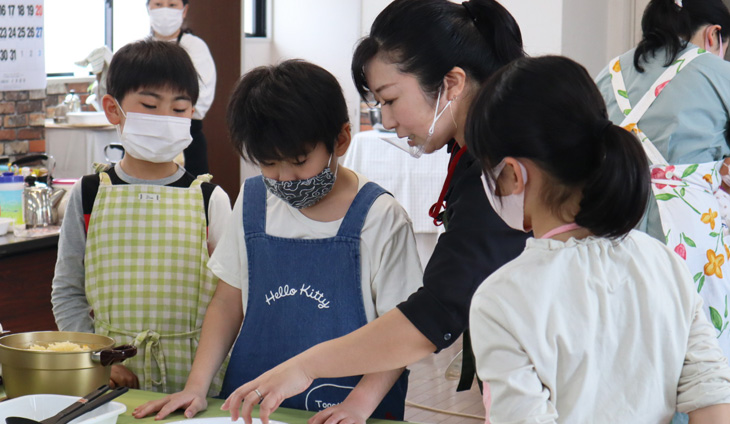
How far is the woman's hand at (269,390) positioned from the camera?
107 cm

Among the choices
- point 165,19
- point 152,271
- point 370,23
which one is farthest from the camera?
point 370,23

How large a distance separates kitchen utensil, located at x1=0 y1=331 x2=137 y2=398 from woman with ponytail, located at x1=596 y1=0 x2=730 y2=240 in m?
1.53

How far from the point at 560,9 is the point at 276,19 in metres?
2.56

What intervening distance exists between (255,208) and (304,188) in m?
0.14

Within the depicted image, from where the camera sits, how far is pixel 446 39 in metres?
1.24

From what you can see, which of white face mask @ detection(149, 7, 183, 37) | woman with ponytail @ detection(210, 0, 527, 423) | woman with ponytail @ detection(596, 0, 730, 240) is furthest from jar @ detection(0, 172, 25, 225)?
white face mask @ detection(149, 7, 183, 37)

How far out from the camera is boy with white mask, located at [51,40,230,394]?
1595mm

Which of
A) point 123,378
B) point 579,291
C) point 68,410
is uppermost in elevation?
point 579,291

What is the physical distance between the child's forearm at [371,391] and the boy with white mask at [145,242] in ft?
1.35

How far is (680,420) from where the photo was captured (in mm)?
2049

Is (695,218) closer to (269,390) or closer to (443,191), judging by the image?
(443,191)

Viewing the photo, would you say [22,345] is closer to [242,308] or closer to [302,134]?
[242,308]

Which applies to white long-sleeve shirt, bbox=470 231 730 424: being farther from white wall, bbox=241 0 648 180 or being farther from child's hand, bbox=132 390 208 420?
white wall, bbox=241 0 648 180

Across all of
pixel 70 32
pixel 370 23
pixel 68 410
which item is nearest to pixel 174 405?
pixel 68 410
